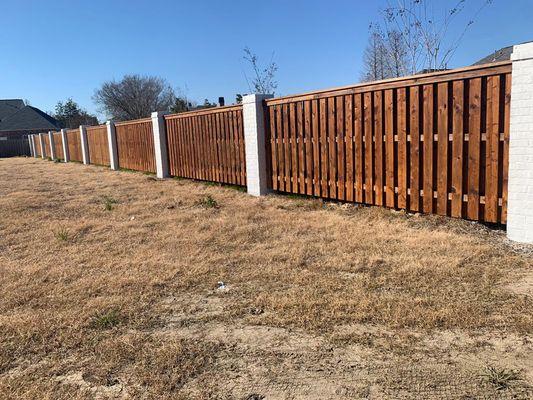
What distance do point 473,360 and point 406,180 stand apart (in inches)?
171

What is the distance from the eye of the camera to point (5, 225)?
804 cm

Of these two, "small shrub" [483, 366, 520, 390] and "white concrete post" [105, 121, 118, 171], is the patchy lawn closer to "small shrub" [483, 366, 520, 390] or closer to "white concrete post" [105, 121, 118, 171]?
"small shrub" [483, 366, 520, 390]

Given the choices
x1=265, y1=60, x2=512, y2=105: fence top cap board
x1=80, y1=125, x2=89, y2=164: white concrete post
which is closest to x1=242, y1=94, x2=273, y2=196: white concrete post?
x1=265, y1=60, x2=512, y2=105: fence top cap board

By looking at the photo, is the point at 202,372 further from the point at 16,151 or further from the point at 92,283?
the point at 16,151

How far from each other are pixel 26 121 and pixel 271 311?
65.0m

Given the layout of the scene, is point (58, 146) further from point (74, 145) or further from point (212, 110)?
point (212, 110)

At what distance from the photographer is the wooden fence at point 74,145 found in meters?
26.8

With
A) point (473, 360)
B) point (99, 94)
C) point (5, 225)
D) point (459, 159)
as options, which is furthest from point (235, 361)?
point (99, 94)

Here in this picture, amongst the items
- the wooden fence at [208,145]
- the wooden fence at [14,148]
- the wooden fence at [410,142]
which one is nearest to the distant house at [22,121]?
the wooden fence at [14,148]

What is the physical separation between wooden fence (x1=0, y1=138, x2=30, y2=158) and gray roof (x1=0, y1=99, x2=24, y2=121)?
15769 mm

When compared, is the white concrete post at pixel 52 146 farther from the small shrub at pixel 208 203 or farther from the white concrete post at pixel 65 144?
the small shrub at pixel 208 203

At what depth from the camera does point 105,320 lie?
12.3 ft

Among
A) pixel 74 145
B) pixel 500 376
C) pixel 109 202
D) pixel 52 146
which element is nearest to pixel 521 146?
pixel 500 376

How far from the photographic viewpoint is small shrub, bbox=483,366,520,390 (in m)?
2.64
